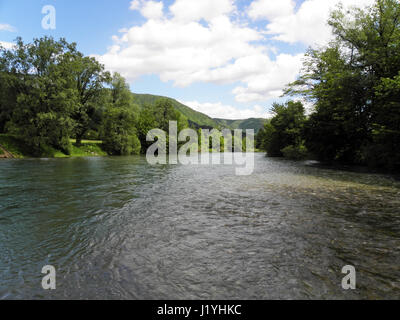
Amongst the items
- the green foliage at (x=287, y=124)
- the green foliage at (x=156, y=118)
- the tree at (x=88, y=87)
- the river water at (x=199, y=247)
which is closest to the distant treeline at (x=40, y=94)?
the tree at (x=88, y=87)

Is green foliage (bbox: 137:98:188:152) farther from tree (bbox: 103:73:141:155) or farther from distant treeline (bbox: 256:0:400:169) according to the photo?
distant treeline (bbox: 256:0:400:169)

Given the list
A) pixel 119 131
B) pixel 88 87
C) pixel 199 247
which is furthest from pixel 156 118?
pixel 199 247

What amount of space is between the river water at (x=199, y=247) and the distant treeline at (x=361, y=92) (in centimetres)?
1424

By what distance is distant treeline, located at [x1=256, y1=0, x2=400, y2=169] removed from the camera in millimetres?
19891

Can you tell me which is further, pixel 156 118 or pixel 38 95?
pixel 156 118

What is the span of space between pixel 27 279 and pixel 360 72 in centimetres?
2953

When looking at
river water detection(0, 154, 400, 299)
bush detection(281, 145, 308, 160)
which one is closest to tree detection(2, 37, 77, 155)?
river water detection(0, 154, 400, 299)

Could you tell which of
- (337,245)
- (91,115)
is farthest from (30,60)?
(337,245)

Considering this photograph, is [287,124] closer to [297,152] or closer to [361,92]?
[297,152]

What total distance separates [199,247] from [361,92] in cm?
2637

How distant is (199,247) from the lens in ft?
16.5

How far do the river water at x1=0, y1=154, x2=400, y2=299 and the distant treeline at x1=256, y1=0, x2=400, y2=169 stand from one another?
1424 cm

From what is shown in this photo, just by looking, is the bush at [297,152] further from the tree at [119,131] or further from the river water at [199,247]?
the river water at [199,247]

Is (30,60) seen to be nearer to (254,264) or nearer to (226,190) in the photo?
(226,190)
